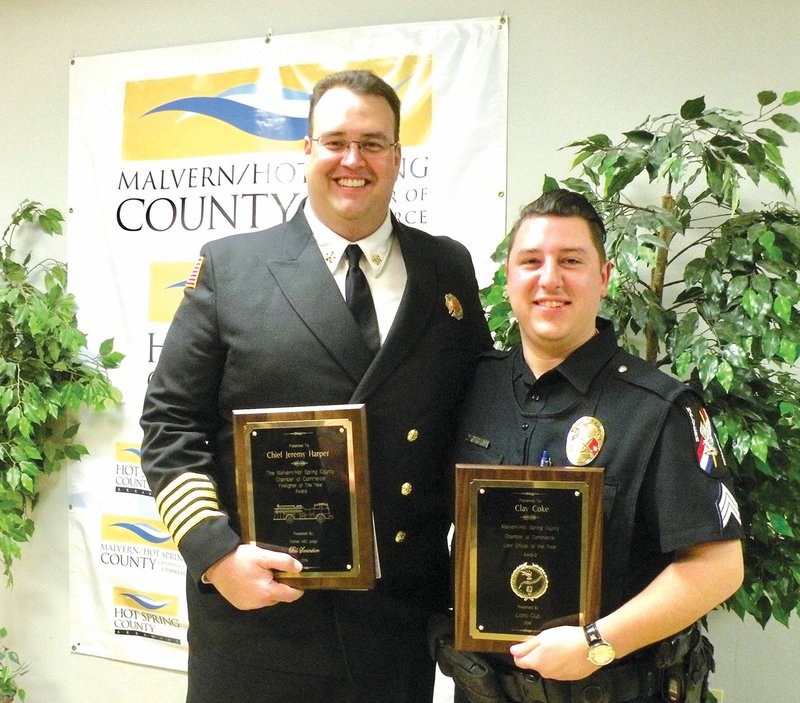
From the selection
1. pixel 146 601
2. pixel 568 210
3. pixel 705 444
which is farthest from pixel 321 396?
pixel 146 601

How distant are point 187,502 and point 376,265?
1.74ft

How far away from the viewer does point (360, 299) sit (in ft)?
4.20

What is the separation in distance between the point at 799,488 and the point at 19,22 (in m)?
2.80

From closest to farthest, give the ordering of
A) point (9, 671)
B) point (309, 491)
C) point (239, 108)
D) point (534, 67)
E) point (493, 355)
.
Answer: point (309, 491) < point (493, 355) < point (534, 67) < point (239, 108) < point (9, 671)

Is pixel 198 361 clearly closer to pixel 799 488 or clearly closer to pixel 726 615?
pixel 799 488

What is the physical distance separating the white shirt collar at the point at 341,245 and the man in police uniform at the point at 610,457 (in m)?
0.26

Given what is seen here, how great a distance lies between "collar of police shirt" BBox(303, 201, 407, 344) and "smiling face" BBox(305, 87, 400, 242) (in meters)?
0.04

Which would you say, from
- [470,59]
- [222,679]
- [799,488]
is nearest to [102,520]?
[222,679]

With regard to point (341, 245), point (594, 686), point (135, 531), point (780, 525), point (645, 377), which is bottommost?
point (135, 531)

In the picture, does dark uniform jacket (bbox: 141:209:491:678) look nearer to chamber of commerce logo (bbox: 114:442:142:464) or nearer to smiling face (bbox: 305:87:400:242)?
smiling face (bbox: 305:87:400:242)

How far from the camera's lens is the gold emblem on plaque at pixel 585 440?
1107 millimetres

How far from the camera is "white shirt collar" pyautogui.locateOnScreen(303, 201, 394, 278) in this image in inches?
51.3

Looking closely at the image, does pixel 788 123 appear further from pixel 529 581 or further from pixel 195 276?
pixel 195 276

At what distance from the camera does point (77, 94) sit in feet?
7.93
